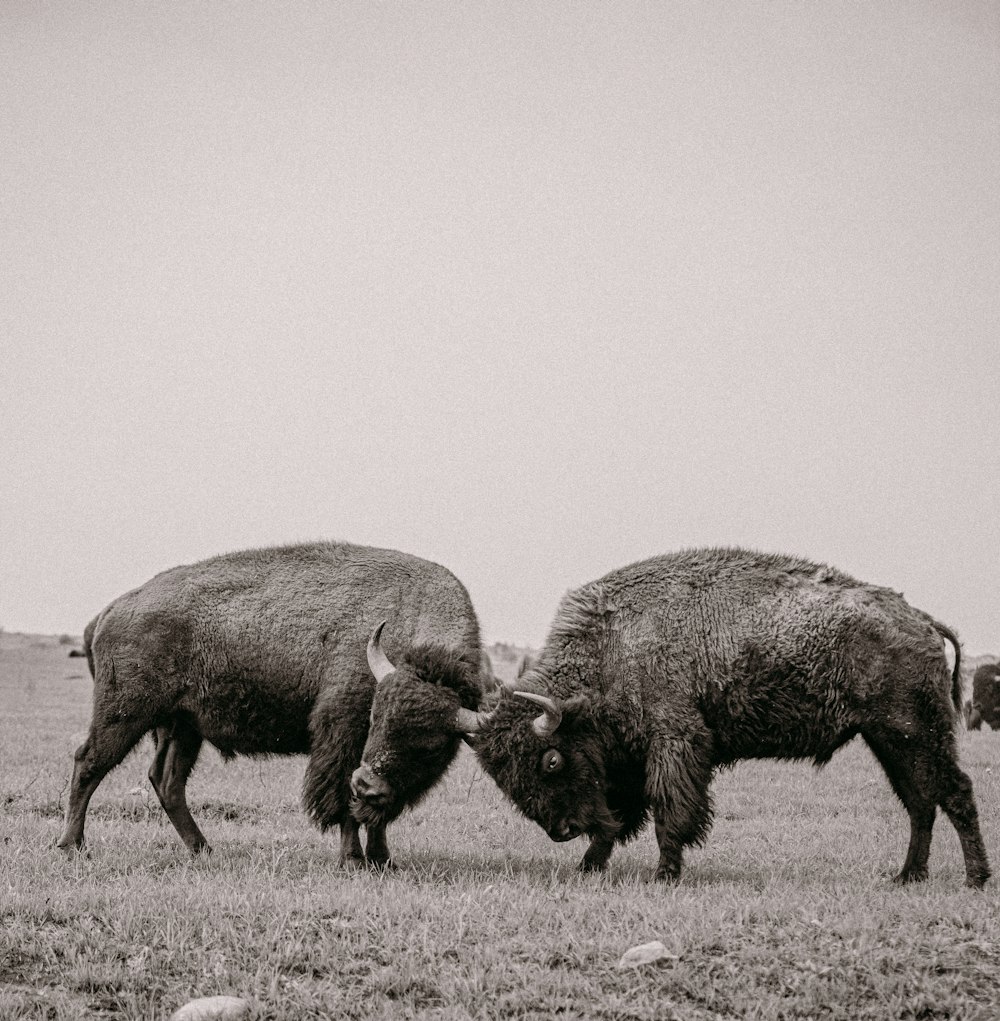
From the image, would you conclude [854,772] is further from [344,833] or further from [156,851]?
[156,851]

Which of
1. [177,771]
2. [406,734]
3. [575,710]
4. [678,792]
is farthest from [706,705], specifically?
[177,771]

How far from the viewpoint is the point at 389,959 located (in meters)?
5.27

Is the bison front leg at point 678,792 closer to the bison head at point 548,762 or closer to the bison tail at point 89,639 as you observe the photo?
the bison head at point 548,762

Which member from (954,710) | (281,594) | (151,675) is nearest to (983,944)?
(954,710)

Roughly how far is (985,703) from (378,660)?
56.3ft

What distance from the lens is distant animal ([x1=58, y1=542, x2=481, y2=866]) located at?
8508 millimetres

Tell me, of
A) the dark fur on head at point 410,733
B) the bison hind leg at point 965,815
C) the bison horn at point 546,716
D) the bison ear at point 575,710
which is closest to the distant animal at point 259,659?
the dark fur on head at point 410,733

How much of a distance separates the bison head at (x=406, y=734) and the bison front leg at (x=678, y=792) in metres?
1.47

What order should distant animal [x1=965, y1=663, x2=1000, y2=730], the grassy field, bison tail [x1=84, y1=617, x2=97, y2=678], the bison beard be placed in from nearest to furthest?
the grassy field → the bison beard → bison tail [x1=84, y1=617, x2=97, y2=678] → distant animal [x1=965, y1=663, x2=1000, y2=730]

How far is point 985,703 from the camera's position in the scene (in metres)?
21.3

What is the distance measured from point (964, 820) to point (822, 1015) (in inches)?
130

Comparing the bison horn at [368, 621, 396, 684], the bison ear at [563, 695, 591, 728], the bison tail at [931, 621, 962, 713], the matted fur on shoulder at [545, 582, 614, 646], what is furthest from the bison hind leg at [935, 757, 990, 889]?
the bison horn at [368, 621, 396, 684]

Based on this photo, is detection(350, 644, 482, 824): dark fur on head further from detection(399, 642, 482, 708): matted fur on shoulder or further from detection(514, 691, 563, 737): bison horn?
detection(514, 691, 563, 737): bison horn

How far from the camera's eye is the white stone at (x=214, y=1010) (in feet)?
15.2
